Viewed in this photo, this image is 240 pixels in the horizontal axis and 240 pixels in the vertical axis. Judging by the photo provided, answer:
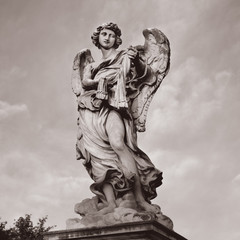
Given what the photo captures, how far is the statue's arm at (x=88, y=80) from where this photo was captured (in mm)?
9001

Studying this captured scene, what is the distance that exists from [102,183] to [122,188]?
38cm

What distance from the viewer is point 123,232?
22.4 ft

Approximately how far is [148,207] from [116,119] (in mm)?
1794

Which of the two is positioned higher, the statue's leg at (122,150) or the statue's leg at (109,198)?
the statue's leg at (122,150)

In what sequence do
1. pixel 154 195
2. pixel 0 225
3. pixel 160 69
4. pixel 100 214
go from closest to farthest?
pixel 100 214, pixel 154 195, pixel 160 69, pixel 0 225

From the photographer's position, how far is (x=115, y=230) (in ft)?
22.6

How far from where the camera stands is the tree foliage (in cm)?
3108

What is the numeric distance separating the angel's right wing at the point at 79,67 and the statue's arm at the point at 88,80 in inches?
12.8

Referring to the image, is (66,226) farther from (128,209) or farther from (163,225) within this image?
(163,225)

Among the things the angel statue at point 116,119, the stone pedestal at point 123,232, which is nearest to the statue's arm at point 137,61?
the angel statue at point 116,119

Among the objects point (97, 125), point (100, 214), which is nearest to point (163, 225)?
point (100, 214)

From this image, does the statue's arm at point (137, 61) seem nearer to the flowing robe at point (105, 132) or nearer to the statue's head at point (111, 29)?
the flowing robe at point (105, 132)

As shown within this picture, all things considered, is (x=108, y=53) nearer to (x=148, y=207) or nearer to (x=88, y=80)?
(x=88, y=80)

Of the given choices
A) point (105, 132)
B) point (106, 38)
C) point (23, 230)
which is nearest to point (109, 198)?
point (105, 132)
